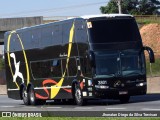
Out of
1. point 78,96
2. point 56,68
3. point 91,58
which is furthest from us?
point 56,68

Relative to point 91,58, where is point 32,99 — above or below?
below

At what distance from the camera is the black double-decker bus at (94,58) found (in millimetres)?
28425

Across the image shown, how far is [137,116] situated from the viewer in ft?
54.9

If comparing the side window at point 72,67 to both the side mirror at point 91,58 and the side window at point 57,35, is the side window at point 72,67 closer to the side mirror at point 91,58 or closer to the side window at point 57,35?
the side window at point 57,35

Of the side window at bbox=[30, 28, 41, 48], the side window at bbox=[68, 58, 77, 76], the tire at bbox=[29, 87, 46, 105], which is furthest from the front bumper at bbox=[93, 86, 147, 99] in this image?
the tire at bbox=[29, 87, 46, 105]

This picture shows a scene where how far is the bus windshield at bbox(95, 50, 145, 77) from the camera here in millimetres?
28359

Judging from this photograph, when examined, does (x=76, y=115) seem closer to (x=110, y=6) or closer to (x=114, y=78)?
(x=114, y=78)

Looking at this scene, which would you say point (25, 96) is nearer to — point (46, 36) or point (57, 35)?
point (46, 36)

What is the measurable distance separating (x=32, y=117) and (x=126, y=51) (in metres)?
11.1

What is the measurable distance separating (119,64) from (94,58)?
1107 millimetres

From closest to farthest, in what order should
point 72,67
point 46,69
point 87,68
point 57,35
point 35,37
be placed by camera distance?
point 87,68
point 72,67
point 57,35
point 46,69
point 35,37

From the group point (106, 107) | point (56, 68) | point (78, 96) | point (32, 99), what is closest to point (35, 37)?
point (56, 68)

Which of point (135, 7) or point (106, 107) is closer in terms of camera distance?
point (106, 107)

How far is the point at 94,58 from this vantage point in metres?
28.1
